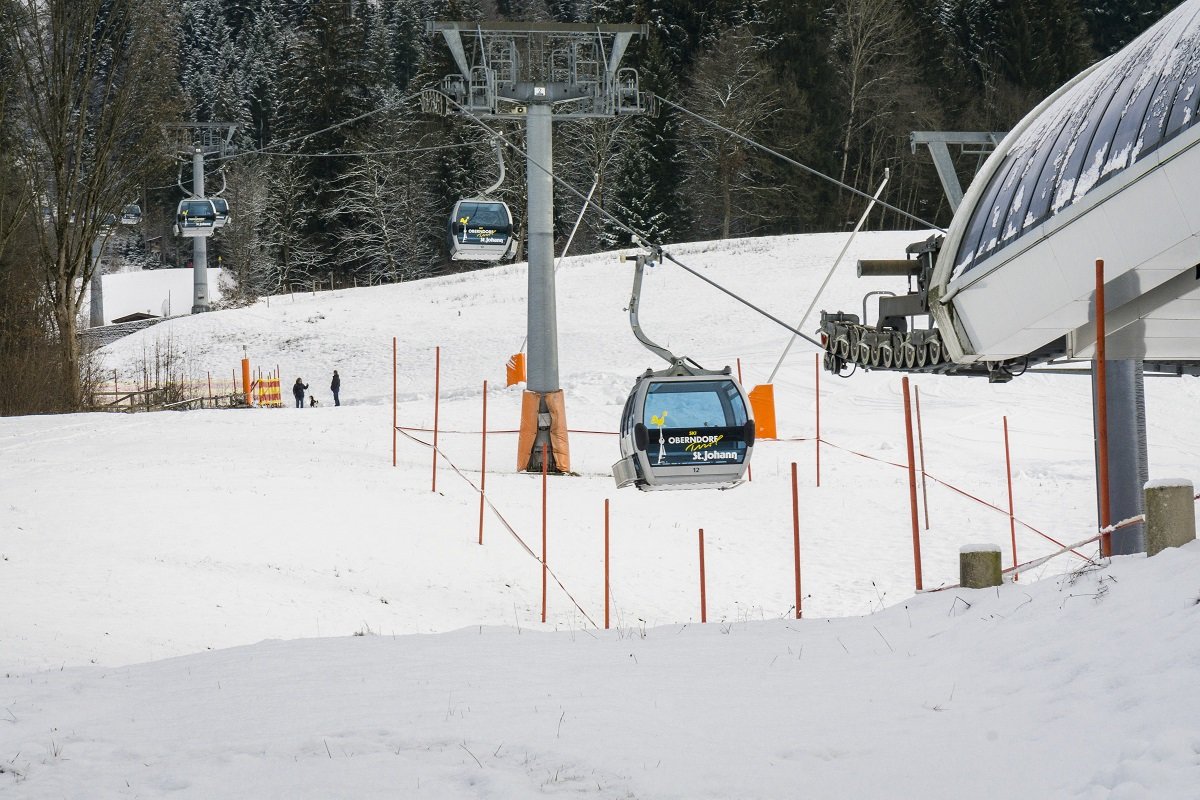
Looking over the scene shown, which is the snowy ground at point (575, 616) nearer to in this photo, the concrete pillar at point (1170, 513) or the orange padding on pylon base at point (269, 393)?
the concrete pillar at point (1170, 513)

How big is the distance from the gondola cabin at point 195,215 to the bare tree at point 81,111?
17756mm

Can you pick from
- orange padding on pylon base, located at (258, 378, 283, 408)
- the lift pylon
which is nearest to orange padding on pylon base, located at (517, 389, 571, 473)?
the lift pylon

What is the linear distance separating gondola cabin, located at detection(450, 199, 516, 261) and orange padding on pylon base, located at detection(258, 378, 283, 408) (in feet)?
52.5

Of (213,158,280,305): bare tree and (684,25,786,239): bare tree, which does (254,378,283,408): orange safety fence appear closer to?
(684,25,786,239): bare tree

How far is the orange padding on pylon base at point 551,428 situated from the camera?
2352 cm

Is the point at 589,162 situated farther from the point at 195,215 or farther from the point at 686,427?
the point at 686,427

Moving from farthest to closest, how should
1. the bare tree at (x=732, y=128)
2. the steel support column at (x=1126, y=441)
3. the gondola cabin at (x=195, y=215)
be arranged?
the bare tree at (x=732, y=128), the gondola cabin at (x=195, y=215), the steel support column at (x=1126, y=441)

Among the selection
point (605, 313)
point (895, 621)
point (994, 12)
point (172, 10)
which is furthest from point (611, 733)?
point (994, 12)

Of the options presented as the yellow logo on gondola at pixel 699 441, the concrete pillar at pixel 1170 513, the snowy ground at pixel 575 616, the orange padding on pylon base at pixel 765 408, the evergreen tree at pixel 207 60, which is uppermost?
the evergreen tree at pixel 207 60

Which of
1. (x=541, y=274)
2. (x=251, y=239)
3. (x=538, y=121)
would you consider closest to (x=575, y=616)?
(x=541, y=274)

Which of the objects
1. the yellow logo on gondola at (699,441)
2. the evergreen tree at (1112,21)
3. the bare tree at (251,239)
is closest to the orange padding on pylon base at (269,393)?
the yellow logo on gondola at (699,441)

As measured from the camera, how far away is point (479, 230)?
24562 millimetres

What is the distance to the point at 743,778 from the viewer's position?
242 inches

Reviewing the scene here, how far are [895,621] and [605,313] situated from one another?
37.6 m
